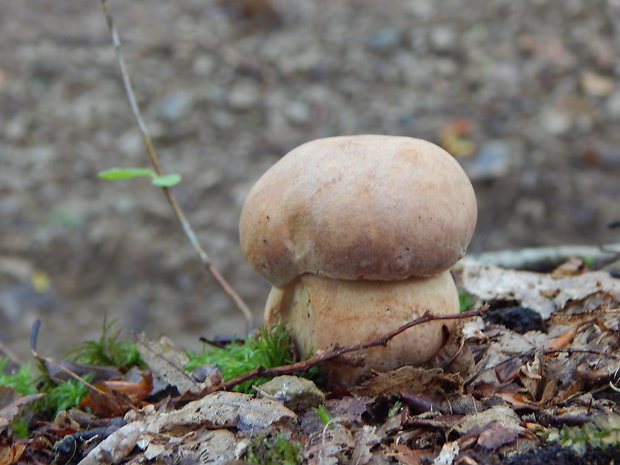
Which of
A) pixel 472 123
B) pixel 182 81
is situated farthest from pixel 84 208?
pixel 472 123

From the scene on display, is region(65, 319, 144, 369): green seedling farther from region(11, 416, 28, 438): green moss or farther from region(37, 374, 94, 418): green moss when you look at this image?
region(11, 416, 28, 438): green moss

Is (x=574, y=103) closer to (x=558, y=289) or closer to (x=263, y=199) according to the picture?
(x=558, y=289)

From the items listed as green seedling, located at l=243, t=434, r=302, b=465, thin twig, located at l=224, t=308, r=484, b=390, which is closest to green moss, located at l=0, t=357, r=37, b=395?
thin twig, located at l=224, t=308, r=484, b=390

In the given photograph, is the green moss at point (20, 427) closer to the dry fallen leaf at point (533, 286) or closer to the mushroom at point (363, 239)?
the mushroom at point (363, 239)

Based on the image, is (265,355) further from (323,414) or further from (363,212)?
(363,212)

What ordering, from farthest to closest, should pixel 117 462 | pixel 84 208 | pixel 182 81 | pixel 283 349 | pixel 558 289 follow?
pixel 182 81
pixel 84 208
pixel 558 289
pixel 283 349
pixel 117 462

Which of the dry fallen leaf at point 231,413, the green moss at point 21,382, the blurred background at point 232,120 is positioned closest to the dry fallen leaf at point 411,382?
the dry fallen leaf at point 231,413
